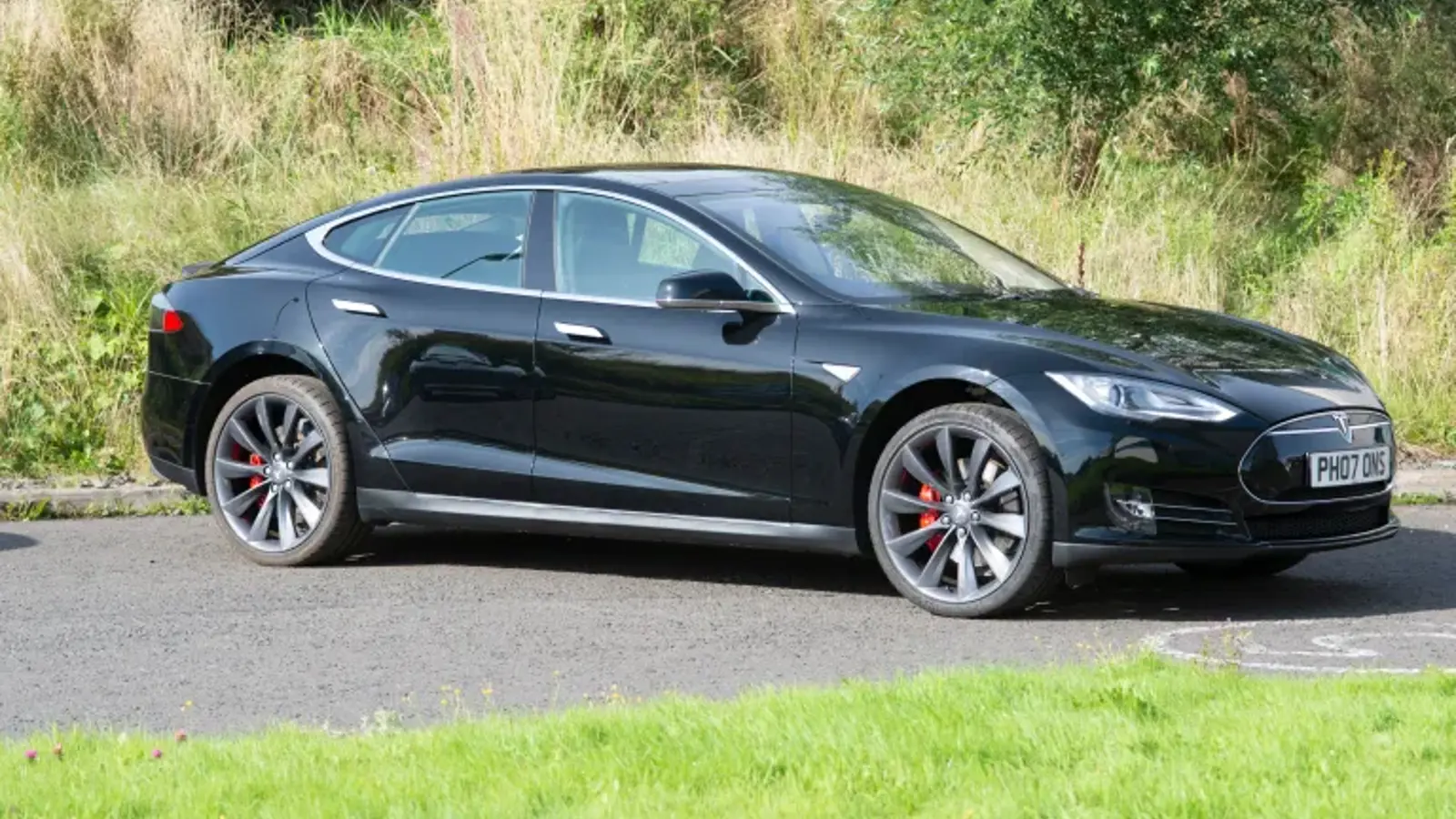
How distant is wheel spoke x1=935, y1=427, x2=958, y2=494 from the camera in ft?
26.3

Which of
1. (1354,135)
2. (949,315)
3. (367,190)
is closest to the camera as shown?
(949,315)

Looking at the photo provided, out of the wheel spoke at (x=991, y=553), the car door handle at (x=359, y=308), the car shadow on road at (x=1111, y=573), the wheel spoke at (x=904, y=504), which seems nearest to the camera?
the wheel spoke at (x=991, y=553)

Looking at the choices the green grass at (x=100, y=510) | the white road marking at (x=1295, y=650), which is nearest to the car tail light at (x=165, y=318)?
the green grass at (x=100, y=510)

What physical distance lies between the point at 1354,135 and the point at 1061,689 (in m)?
13.4

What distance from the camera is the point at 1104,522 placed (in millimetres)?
7777

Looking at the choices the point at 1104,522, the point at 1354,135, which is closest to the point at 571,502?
the point at 1104,522

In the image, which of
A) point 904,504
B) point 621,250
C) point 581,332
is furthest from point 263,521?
point 904,504

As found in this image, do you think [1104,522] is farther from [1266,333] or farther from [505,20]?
[505,20]

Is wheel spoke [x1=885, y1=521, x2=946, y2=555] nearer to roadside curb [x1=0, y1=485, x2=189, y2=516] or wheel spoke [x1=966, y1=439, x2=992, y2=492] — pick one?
wheel spoke [x1=966, y1=439, x2=992, y2=492]

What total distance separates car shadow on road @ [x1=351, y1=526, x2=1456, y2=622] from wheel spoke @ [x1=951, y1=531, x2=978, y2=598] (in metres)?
0.26

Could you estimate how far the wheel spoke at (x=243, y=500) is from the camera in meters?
Answer: 9.61

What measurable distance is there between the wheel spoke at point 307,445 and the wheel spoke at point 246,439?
0.15 meters

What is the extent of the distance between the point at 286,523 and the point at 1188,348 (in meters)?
3.69

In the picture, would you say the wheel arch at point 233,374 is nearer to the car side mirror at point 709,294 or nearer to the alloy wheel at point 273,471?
the alloy wheel at point 273,471
